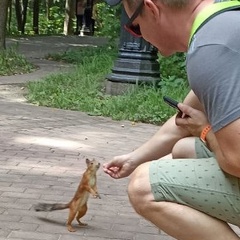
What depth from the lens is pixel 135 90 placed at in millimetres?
9539

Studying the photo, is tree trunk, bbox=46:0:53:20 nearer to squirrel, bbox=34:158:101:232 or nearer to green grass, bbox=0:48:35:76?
green grass, bbox=0:48:35:76

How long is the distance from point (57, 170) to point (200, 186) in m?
2.95

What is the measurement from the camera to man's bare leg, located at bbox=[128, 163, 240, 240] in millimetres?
2539

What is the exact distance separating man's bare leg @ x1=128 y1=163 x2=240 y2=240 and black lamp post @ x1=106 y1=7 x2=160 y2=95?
719cm

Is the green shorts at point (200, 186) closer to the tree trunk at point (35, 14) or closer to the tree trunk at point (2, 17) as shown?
the tree trunk at point (2, 17)

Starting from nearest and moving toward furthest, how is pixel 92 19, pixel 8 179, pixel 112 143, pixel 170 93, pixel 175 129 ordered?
pixel 175 129, pixel 8 179, pixel 112 143, pixel 170 93, pixel 92 19

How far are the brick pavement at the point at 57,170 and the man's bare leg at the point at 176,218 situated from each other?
1161 millimetres

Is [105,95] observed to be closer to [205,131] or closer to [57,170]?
[57,170]

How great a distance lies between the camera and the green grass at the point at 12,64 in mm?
12602

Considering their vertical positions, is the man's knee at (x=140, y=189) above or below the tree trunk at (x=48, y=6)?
above

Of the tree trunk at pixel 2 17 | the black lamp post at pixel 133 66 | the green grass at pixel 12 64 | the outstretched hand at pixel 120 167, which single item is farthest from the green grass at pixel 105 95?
the outstretched hand at pixel 120 167

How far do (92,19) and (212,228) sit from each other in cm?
2881

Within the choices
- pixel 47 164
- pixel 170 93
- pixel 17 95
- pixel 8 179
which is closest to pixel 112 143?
pixel 47 164

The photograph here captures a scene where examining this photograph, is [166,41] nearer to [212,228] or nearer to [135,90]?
[212,228]
